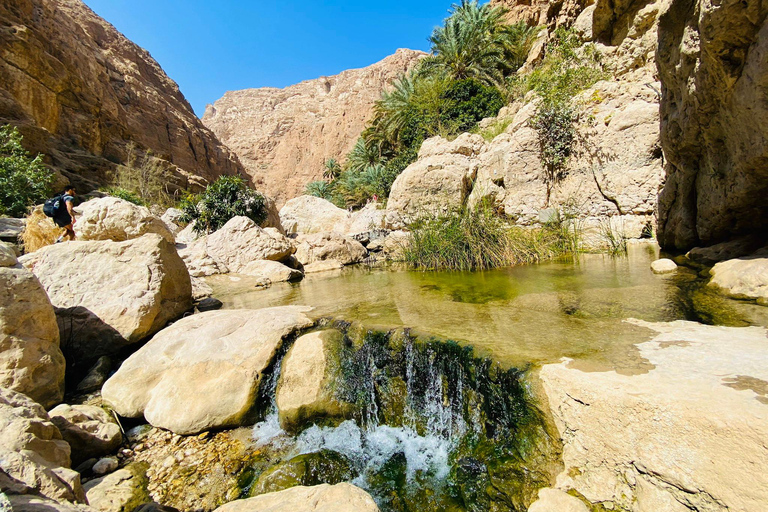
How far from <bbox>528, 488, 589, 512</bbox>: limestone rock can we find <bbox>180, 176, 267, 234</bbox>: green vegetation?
11510 mm

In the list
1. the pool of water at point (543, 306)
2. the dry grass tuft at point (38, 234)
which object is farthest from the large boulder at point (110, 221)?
the pool of water at point (543, 306)

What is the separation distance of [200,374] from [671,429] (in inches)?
121

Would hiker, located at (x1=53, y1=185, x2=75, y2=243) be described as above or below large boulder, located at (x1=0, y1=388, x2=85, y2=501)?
above

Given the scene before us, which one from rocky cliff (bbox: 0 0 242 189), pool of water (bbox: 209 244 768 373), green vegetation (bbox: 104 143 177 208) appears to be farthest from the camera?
green vegetation (bbox: 104 143 177 208)

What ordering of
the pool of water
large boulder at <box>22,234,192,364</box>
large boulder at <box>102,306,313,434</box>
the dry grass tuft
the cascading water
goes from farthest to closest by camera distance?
the dry grass tuft < large boulder at <box>22,234,192,364</box> < large boulder at <box>102,306,313,434</box> < the pool of water < the cascading water

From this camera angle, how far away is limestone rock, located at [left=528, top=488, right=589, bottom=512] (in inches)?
57.4

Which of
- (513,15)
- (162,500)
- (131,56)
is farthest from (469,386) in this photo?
(131,56)

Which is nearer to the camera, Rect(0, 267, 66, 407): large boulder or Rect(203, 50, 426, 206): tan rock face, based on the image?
Rect(0, 267, 66, 407): large boulder

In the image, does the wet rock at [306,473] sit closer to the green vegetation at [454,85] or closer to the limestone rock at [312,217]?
the limestone rock at [312,217]

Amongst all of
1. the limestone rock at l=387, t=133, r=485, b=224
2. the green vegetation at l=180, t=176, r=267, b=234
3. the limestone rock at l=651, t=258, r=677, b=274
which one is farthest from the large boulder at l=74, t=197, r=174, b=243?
the limestone rock at l=651, t=258, r=677, b=274

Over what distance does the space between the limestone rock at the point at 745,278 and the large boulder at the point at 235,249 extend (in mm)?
8365

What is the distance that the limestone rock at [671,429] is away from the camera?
1.21 m

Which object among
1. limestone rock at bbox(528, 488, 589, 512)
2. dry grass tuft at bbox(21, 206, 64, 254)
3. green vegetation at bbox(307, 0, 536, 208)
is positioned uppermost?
green vegetation at bbox(307, 0, 536, 208)

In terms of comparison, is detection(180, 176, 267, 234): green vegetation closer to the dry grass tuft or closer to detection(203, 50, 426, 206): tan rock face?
the dry grass tuft
